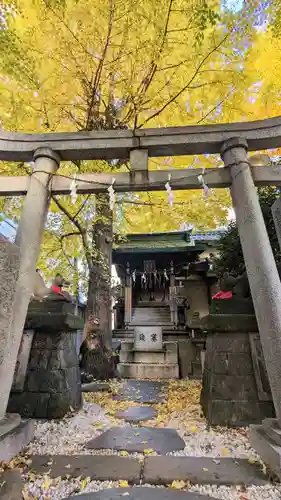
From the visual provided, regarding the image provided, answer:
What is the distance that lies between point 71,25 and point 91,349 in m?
8.06

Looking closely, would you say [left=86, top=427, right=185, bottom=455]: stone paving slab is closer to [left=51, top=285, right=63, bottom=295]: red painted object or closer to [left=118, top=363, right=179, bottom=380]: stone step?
[left=51, top=285, right=63, bottom=295]: red painted object

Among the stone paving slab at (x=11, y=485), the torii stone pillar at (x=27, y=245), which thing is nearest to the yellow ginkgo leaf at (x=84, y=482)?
the stone paving slab at (x=11, y=485)

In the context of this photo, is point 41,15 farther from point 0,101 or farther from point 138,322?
point 138,322

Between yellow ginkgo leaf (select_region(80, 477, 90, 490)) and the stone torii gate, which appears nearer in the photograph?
yellow ginkgo leaf (select_region(80, 477, 90, 490))

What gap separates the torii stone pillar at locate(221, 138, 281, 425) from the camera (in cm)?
282

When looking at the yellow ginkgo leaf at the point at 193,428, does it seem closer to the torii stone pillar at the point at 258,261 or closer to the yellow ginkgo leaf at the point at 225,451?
the yellow ginkgo leaf at the point at 225,451

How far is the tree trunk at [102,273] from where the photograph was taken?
7.81 meters

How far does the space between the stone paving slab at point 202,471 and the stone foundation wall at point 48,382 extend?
1.97m

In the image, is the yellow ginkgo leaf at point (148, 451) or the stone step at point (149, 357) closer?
the yellow ginkgo leaf at point (148, 451)

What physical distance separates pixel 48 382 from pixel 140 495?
97.1 inches

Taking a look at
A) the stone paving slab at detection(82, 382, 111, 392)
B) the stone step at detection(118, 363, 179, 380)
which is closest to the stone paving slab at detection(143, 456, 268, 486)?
the stone paving slab at detection(82, 382, 111, 392)

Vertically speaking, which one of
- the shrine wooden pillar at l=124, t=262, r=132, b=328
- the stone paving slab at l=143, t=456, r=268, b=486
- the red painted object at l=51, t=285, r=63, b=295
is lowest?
the stone paving slab at l=143, t=456, r=268, b=486

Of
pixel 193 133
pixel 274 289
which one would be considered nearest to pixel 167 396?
pixel 274 289

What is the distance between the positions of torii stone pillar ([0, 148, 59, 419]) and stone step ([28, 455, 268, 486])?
839 millimetres
